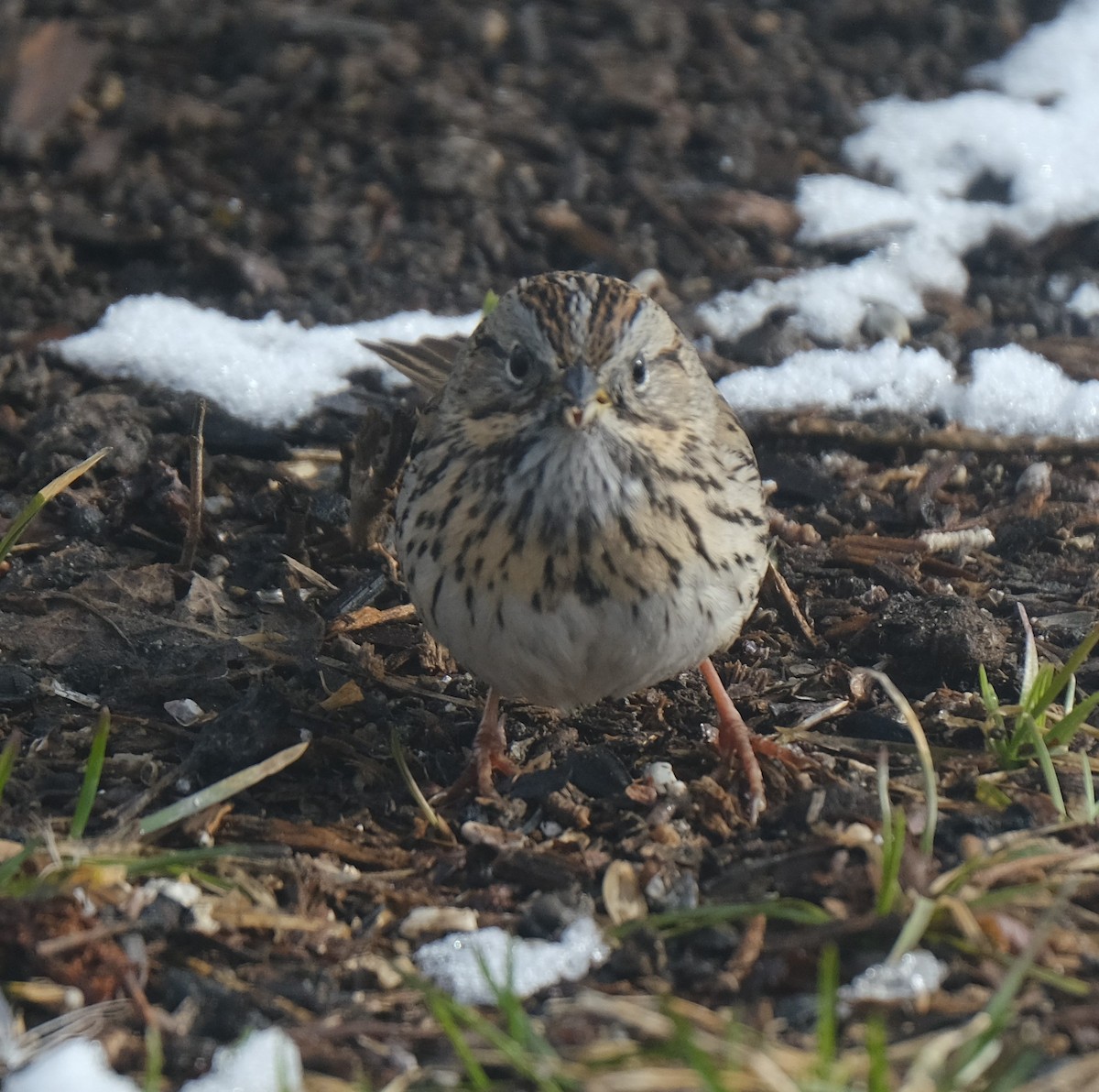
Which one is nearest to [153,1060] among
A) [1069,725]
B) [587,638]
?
[587,638]

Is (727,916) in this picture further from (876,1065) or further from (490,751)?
(490,751)

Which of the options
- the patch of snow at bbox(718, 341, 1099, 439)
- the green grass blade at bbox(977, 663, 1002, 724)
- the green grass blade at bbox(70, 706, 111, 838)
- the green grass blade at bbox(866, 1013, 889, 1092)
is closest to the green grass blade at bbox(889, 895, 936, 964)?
the green grass blade at bbox(866, 1013, 889, 1092)

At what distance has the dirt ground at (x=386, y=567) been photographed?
12.3 feet

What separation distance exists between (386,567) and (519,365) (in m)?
1.46

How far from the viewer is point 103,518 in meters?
5.85

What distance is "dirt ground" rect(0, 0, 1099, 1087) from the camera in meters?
3.76

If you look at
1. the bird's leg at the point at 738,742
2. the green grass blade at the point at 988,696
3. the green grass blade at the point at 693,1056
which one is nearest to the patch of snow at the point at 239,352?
the bird's leg at the point at 738,742

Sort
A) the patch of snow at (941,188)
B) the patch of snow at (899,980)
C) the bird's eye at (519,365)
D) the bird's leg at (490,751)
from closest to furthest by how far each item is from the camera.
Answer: the patch of snow at (899,980) < the bird's eye at (519,365) < the bird's leg at (490,751) < the patch of snow at (941,188)

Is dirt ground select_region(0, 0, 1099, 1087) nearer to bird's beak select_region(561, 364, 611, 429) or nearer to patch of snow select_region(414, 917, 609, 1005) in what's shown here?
patch of snow select_region(414, 917, 609, 1005)

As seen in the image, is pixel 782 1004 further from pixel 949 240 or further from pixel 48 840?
pixel 949 240

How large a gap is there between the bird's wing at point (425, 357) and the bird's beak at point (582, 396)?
182 cm

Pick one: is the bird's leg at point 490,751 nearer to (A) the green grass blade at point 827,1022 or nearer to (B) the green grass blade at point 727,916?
(B) the green grass blade at point 727,916

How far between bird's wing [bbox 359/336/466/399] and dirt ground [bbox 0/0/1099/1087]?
47cm

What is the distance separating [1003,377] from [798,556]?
1610mm
